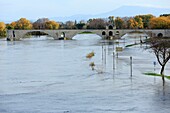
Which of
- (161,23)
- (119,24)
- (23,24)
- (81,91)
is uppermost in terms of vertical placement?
(23,24)

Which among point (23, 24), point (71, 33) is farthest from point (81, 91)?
point (23, 24)

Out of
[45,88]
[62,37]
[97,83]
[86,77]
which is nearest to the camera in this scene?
[45,88]

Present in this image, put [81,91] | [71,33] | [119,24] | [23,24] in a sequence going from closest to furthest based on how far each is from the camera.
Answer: [81,91], [71,33], [23,24], [119,24]

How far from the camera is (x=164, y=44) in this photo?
1030 inches

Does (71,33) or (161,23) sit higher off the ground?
(161,23)

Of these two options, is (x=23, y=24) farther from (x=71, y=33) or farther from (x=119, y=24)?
(x=119, y=24)

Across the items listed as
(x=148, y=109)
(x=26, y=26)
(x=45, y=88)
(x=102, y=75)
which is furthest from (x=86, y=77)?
(x=26, y=26)

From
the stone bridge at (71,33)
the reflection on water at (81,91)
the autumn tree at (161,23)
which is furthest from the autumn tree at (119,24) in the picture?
the reflection on water at (81,91)

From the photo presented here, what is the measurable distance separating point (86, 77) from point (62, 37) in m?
59.2

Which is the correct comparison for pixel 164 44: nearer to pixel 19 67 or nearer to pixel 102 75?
pixel 102 75

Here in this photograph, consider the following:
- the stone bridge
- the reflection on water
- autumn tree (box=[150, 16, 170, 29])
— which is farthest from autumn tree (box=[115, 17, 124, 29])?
the reflection on water

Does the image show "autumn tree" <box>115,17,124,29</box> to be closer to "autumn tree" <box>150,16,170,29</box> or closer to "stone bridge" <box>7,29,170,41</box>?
"autumn tree" <box>150,16,170,29</box>

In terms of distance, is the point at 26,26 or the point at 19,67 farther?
the point at 26,26

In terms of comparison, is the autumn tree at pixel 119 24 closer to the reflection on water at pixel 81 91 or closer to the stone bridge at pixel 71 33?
the stone bridge at pixel 71 33
